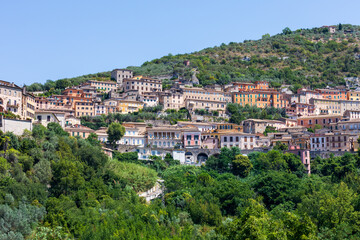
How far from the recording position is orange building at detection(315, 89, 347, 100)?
108m

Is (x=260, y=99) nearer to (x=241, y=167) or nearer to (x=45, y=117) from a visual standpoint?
(x=241, y=167)

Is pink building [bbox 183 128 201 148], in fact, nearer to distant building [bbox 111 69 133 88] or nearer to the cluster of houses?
the cluster of houses

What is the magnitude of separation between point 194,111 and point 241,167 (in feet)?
93.6

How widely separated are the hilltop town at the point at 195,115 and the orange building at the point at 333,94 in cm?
21

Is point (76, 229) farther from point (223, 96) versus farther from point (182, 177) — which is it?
point (223, 96)

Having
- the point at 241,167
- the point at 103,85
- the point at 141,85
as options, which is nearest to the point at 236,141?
the point at 241,167

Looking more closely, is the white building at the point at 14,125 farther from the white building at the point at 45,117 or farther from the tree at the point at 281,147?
the tree at the point at 281,147

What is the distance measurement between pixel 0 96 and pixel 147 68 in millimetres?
75970

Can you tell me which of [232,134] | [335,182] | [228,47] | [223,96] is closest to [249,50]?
[228,47]

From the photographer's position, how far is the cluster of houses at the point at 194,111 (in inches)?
2840

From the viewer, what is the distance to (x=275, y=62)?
475 feet

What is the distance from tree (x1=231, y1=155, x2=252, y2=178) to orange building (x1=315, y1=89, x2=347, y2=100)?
46068mm

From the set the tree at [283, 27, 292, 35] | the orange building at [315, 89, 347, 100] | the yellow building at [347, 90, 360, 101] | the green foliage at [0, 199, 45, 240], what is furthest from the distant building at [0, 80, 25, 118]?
the tree at [283, 27, 292, 35]

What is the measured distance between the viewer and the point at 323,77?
13150 centimetres
